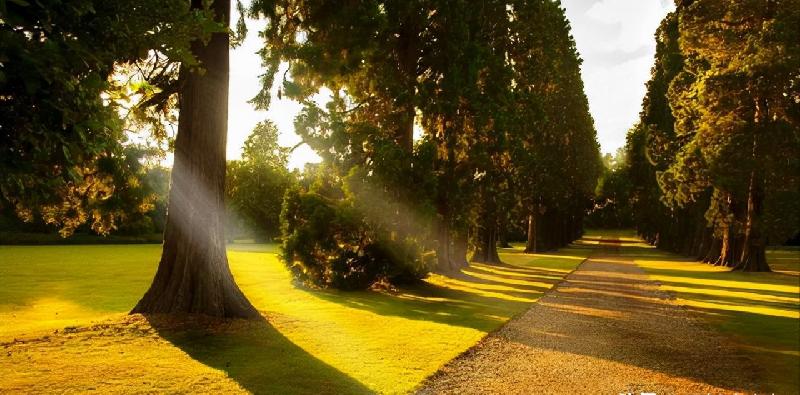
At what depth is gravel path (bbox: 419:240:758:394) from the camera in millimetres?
8062

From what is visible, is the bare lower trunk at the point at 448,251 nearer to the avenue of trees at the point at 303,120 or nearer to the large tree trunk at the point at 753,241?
the avenue of trees at the point at 303,120

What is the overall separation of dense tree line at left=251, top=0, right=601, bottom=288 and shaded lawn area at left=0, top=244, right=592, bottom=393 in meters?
1.98

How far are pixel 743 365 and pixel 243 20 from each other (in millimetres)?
12703

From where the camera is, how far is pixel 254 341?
1048cm

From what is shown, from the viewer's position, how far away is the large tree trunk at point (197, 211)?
1191 cm

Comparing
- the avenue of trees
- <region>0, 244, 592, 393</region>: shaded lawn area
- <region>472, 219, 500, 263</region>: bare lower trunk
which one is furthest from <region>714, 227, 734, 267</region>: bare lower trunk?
<region>0, 244, 592, 393</region>: shaded lawn area

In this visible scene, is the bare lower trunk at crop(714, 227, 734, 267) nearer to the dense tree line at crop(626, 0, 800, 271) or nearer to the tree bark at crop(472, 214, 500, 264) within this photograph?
the dense tree line at crop(626, 0, 800, 271)

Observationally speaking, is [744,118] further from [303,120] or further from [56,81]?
[56,81]

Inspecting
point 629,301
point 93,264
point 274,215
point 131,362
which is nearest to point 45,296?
point 131,362

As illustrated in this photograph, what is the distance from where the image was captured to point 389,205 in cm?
1745

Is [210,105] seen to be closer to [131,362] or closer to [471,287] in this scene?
[131,362]

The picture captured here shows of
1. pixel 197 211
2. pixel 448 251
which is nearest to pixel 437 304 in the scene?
pixel 197 211

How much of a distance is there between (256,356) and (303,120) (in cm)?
994

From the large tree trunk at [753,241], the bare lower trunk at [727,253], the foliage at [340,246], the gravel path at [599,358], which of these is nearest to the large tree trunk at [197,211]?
the gravel path at [599,358]
